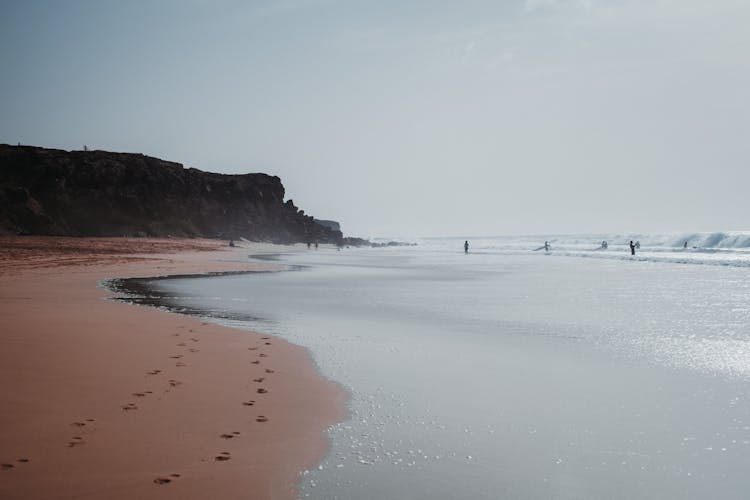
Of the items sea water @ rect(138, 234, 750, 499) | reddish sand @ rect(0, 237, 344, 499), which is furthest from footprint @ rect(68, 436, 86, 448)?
sea water @ rect(138, 234, 750, 499)

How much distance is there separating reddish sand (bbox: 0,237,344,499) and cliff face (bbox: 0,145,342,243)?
5938 cm

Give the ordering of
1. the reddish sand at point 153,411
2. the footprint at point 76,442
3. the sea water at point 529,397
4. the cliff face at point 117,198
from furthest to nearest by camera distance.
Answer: the cliff face at point 117,198 < the footprint at point 76,442 < the sea water at point 529,397 < the reddish sand at point 153,411

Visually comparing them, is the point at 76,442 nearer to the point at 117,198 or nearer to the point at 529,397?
the point at 529,397

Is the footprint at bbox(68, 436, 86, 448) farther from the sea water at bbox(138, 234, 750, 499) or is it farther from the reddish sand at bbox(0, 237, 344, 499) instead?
the sea water at bbox(138, 234, 750, 499)

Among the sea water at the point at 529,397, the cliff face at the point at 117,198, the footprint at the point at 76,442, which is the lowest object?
the sea water at the point at 529,397

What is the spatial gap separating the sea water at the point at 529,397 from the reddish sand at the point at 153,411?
50 centimetres

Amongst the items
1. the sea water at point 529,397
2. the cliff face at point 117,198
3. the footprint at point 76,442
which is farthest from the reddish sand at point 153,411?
the cliff face at point 117,198

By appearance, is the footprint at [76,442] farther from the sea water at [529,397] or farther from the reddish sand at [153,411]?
the sea water at [529,397]

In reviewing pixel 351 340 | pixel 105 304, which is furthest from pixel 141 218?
pixel 351 340

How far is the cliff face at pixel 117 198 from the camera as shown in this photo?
205 ft

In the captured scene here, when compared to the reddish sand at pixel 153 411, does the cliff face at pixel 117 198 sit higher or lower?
higher

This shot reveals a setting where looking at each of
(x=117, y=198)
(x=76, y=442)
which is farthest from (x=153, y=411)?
(x=117, y=198)

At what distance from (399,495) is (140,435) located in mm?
2289

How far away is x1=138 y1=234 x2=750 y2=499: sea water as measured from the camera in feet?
12.4
